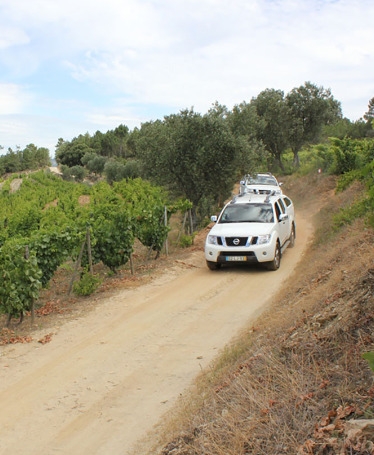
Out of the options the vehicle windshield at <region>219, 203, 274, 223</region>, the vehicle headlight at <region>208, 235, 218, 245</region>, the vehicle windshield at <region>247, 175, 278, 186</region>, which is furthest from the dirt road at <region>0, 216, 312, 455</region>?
the vehicle windshield at <region>247, 175, 278, 186</region>

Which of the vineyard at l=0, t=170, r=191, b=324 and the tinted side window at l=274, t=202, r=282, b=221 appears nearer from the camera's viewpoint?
the vineyard at l=0, t=170, r=191, b=324

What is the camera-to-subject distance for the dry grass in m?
3.95

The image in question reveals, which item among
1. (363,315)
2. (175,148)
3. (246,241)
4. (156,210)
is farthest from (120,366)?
(175,148)

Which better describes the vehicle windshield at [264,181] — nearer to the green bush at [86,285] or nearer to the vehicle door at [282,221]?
the vehicle door at [282,221]

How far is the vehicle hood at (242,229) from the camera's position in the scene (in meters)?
12.7

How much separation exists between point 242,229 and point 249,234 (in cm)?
32

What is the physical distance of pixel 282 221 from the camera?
46.4 ft

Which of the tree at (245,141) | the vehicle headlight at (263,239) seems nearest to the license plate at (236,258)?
→ the vehicle headlight at (263,239)

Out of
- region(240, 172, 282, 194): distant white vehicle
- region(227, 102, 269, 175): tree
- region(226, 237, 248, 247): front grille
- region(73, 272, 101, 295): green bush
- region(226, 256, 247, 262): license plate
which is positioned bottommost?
region(73, 272, 101, 295): green bush

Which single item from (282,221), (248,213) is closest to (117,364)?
(248,213)

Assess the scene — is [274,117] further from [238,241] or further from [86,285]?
[86,285]

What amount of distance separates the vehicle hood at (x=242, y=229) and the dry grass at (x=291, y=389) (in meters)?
5.34

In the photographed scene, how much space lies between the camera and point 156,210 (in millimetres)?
15320

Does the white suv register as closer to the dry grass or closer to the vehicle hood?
the vehicle hood
